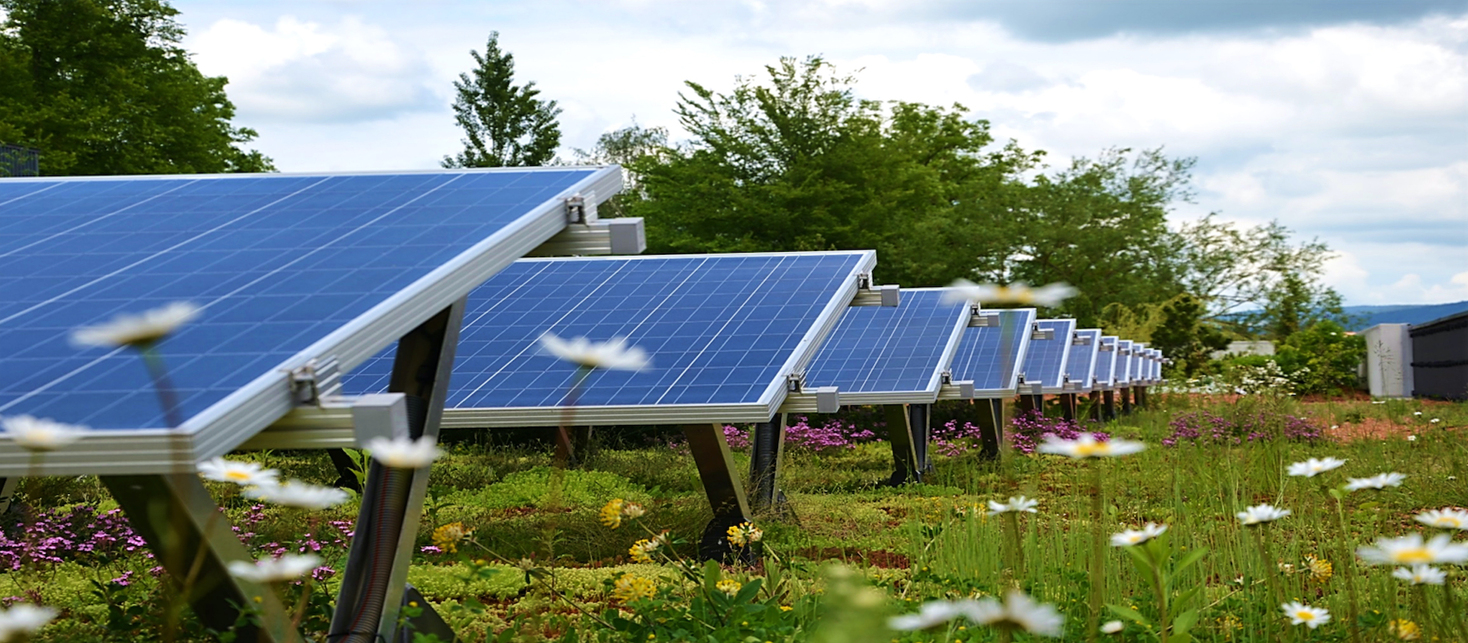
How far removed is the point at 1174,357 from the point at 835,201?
15814 mm

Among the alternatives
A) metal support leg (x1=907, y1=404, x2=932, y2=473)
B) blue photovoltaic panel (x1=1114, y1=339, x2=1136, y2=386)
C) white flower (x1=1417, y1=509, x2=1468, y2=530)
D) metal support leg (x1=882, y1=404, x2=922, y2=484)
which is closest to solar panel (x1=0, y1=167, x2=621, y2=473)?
white flower (x1=1417, y1=509, x2=1468, y2=530)

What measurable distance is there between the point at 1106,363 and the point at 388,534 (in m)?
26.3

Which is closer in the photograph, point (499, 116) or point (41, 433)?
point (41, 433)

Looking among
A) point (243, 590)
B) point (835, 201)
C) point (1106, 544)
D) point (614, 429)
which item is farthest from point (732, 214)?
point (243, 590)

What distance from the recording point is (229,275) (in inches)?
164

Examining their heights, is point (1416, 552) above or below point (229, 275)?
below

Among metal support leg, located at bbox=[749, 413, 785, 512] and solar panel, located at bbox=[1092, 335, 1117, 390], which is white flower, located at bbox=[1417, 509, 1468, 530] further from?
solar panel, located at bbox=[1092, 335, 1117, 390]

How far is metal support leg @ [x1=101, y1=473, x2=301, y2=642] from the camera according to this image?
3.26m

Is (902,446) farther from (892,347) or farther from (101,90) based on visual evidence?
(101,90)

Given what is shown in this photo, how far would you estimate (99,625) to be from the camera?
5582 mm

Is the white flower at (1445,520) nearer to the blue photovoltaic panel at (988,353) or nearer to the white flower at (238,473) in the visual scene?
the white flower at (238,473)

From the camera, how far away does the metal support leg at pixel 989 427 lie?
16.4m

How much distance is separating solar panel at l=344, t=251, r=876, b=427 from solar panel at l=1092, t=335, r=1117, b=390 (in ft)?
53.9

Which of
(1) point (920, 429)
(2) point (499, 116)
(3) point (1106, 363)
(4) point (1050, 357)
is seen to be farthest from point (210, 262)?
(2) point (499, 116)
